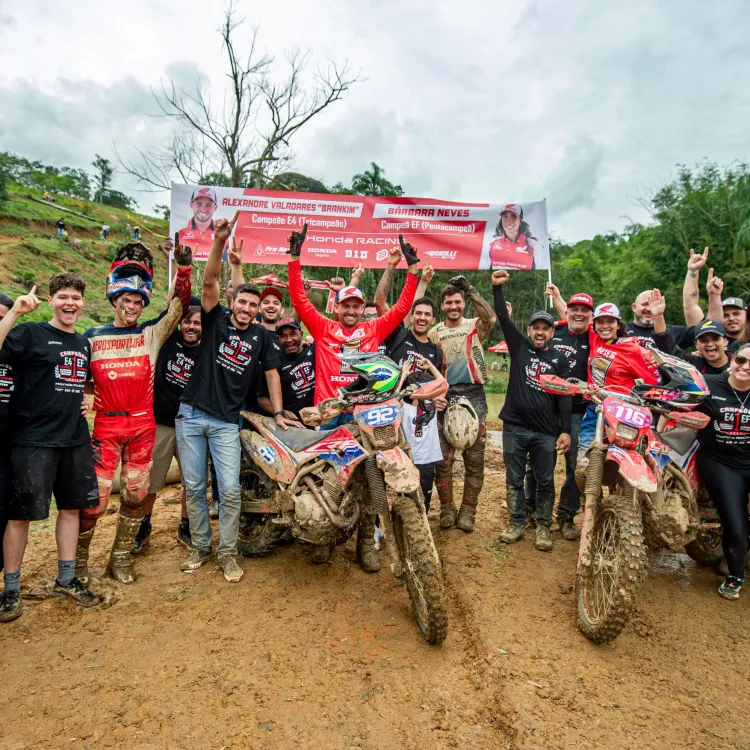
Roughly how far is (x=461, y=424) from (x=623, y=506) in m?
1.73

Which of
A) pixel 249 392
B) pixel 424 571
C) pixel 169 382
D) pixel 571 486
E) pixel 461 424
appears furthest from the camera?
pixel 571 486

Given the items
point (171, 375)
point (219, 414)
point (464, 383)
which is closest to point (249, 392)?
point (219, 414)

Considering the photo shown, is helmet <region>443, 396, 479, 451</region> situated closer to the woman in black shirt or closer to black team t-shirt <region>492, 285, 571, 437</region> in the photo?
black team t-shirt <region>492, 285, 571, 437</region>

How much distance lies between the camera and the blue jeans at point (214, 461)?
4.11 m

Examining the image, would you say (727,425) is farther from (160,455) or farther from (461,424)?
(160,455)

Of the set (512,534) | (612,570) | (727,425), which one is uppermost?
(727,425)

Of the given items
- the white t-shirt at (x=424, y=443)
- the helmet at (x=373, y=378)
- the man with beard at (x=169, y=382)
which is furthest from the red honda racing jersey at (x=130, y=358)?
the white t-shirt at (x=424, y=443)

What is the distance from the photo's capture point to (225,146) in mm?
11742

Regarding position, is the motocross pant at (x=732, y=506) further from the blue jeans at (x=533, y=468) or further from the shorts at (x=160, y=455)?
the shorts at (x=160, y=455)

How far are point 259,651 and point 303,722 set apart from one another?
679 millimetres

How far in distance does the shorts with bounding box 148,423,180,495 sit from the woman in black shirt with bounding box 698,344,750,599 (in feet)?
15.0

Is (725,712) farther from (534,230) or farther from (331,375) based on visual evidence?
(534,230)

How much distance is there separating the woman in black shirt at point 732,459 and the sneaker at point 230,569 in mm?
3839

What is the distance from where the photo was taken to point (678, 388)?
136 inches
